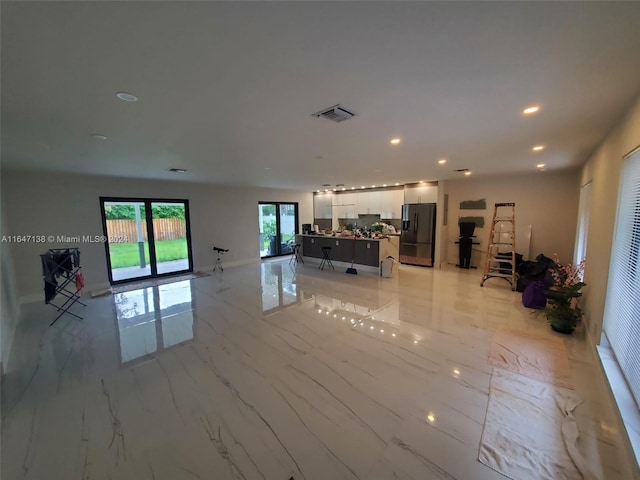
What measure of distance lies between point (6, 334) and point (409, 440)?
4.78 m

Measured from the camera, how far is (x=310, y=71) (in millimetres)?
1589

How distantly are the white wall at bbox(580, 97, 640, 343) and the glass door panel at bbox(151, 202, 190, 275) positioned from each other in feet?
26.1

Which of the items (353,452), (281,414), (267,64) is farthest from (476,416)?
(267,64)

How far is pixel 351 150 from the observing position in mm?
3496

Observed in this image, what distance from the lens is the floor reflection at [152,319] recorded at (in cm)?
311

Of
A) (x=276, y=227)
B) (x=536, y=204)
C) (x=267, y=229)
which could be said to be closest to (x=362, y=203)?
(x=276, y=227)

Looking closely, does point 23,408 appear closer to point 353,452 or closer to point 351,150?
point 353,452

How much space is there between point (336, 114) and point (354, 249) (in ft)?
16.6

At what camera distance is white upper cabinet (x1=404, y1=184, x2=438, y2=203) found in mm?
7211

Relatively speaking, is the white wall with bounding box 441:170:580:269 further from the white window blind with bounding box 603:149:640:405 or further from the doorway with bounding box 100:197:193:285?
the doorway with bounding box 100:197:193:285

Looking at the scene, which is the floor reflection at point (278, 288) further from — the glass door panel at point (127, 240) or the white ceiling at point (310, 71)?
the glass door panel at point (127, 240)

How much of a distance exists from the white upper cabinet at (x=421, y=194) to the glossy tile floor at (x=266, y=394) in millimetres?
3802

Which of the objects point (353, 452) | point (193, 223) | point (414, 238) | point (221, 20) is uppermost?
point (221, 20)

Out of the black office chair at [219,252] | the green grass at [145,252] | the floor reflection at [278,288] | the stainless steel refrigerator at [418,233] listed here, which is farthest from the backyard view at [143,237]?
the stainless steel refrigerator at [418,233]
